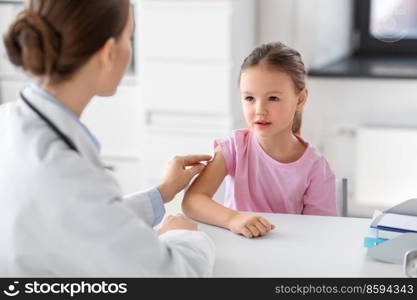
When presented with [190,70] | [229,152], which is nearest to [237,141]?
[229,152]

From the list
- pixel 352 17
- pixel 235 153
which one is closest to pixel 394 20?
pixel 352 17

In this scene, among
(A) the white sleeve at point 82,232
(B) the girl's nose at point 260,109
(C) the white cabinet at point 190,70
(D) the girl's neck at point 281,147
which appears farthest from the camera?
(C) the white cabinet at point 190,70

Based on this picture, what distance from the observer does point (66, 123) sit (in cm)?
119

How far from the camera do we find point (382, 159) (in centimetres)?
367

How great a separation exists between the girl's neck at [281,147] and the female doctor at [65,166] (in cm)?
64

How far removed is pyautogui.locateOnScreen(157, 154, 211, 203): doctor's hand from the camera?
1654mm

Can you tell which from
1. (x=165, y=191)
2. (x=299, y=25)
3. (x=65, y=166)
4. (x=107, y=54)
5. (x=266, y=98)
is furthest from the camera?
(x=299, y=25)

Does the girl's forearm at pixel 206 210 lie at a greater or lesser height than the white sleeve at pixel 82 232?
lesser

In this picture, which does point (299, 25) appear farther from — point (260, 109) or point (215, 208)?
point (215, 208)

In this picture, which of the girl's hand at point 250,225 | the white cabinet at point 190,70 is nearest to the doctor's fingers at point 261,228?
the girl's hand at point 250,225

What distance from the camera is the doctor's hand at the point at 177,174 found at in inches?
65.1

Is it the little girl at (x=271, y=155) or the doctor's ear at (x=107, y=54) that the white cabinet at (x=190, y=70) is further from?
the doctor's ear at (x=107, y=54)

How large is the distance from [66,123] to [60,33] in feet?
0.45

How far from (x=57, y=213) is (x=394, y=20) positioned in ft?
10.7
